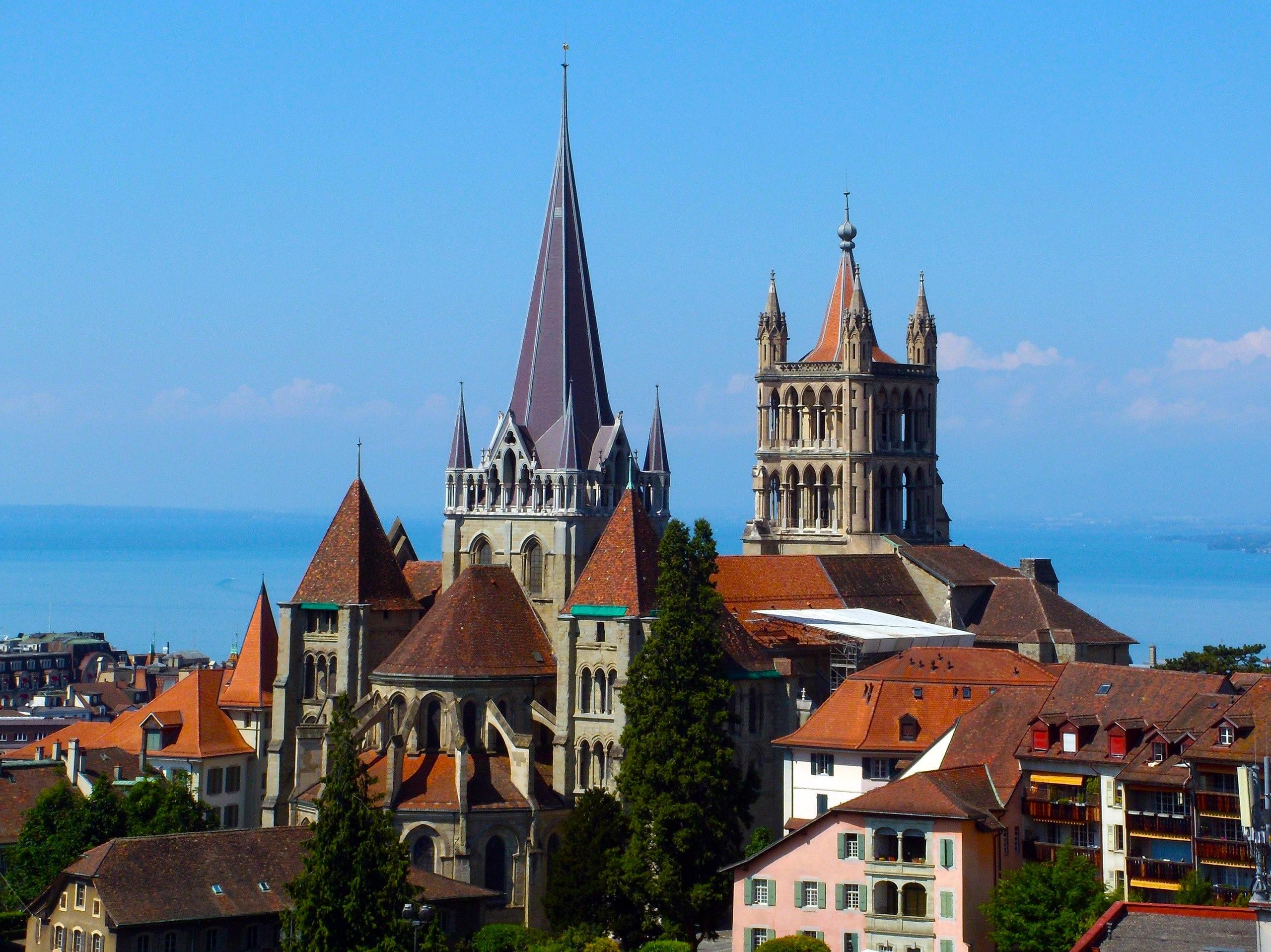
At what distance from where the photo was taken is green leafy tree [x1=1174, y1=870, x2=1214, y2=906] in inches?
2559

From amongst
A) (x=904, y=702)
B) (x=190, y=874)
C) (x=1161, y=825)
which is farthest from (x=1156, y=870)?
(x=190, y=874)

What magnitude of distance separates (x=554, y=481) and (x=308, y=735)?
13.9m

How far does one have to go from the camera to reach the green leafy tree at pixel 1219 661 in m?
106

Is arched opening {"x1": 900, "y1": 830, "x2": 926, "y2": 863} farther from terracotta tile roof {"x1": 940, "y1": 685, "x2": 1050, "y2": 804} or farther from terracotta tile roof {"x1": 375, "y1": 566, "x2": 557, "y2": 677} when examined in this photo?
terracotta tile roof {"x1": 375, "y1": 566, "x2": 557, "y2": 677}

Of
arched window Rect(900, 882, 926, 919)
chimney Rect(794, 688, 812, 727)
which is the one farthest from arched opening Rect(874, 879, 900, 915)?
chimney Rect(794, 688, 812, 727)

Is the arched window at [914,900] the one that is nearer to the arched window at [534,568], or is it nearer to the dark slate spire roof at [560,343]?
the arched window at [534,568]

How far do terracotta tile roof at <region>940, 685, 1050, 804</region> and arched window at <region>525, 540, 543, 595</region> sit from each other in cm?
1997

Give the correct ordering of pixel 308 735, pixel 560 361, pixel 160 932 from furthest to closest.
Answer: pixel 560 361, pixel 308 735, pixel 160 932

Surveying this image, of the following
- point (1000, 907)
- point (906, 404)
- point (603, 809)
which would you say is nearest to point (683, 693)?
point (603, 809)

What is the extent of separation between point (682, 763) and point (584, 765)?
397 inches

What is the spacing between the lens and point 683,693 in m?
75.6

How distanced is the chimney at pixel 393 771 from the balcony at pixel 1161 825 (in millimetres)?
23572

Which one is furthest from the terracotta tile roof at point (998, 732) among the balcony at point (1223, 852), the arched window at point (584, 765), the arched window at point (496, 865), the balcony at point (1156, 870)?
the arched window at point (496, 865)

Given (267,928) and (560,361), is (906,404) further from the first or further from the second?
(267,928)
